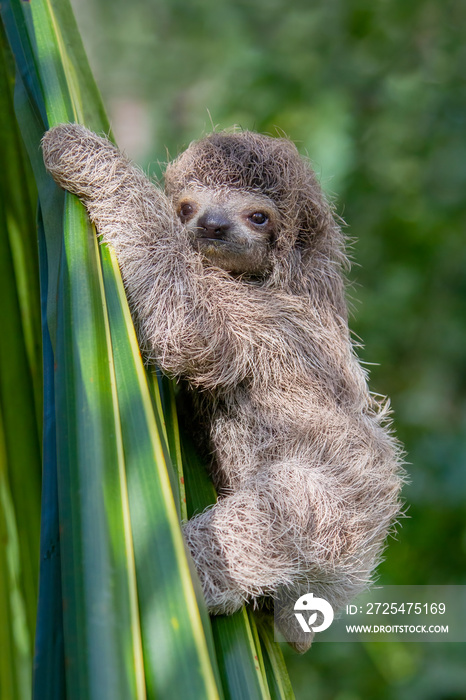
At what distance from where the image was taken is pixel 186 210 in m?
2.59

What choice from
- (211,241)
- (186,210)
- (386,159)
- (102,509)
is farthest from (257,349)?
(386,159)

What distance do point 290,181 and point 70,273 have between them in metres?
1.43

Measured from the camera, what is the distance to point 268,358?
234 cm

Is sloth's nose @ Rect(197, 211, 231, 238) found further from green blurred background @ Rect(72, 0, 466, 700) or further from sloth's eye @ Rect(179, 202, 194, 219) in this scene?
green blurred background @ Rect(72, 0, 466, 700)

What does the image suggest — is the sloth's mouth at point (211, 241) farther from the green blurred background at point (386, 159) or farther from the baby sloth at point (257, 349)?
the green blurred background at point (386, 159)

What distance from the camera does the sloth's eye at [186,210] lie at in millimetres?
2564

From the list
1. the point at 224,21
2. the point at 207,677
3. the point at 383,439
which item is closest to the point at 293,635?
the point at 383,439

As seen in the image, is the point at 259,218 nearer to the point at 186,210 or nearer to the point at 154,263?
the point at 186,210

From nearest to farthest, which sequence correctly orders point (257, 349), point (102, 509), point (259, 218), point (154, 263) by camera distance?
1. point (102, 509)
2. point (154, 263)
3. point (257, 349)
4. point (259, 218)

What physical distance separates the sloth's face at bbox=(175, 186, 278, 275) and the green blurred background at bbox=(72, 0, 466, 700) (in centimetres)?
166

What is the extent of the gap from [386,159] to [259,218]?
8.88 feet

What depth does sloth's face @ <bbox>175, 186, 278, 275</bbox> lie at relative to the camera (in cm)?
236

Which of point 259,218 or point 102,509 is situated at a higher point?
point 259,218

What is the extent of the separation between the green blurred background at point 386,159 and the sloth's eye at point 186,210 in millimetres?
1741
